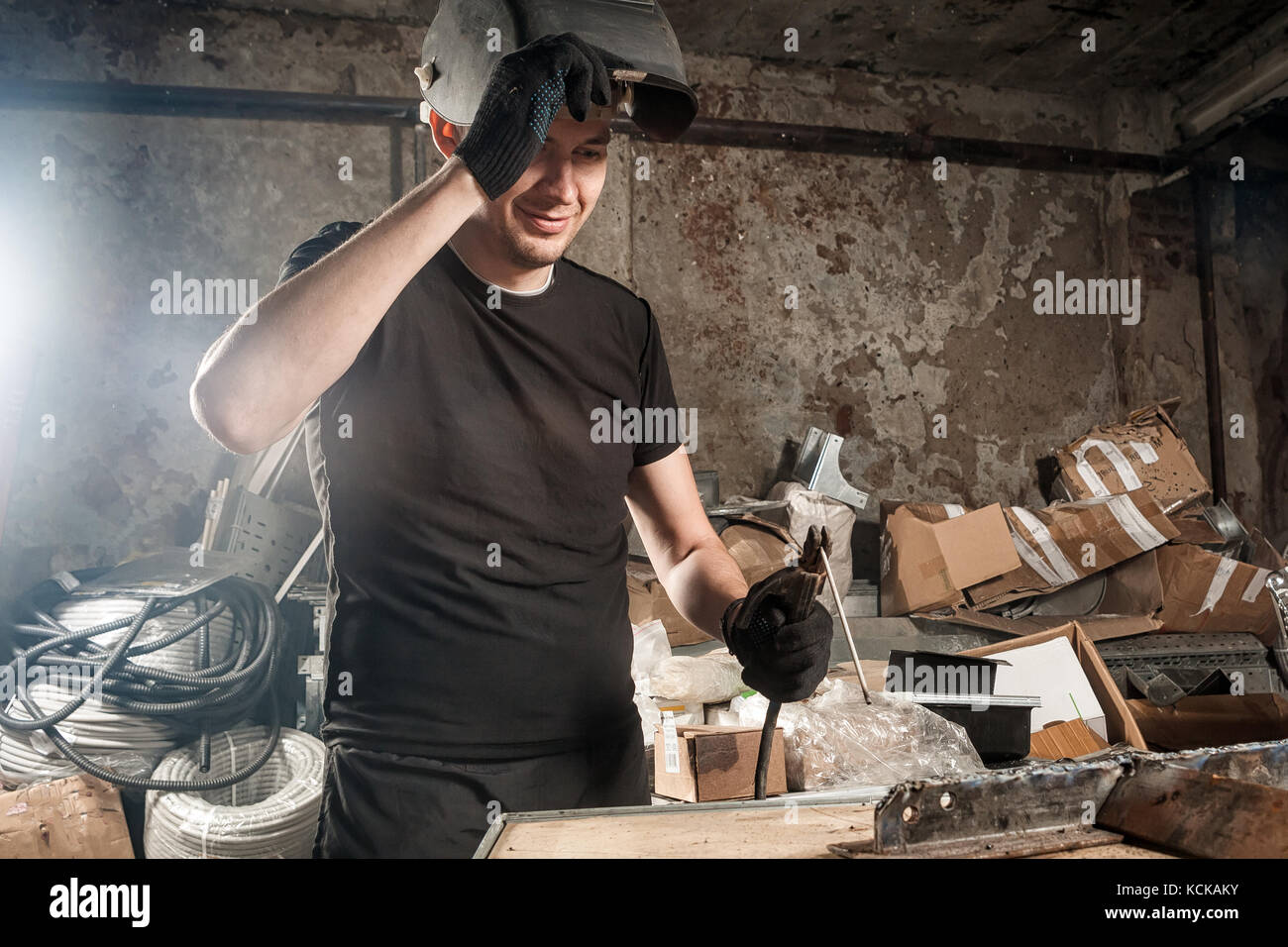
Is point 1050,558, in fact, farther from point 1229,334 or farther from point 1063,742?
point 1229,334

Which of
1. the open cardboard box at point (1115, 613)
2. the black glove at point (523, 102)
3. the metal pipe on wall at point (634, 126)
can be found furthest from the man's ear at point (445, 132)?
the open cardboard box at point (1115, 613)

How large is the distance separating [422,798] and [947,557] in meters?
A: 2.44

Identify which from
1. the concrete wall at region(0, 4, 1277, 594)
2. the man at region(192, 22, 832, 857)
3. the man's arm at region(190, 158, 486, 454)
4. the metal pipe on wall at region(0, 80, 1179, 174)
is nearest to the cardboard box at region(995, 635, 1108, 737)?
the concrete wall at region(0, 4, 1277, 594)

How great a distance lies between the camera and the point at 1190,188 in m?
4.42

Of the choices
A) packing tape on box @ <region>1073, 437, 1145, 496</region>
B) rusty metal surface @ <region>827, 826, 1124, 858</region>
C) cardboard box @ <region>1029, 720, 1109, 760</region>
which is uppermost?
packing tape on box @ <region>1073, 437, 1145, 496</region>

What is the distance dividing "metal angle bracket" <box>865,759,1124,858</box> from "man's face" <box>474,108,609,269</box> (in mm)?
872

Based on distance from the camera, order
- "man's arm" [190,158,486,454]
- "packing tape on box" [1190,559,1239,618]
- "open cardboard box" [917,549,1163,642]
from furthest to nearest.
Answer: "packing tape on box" [1190,559,1239,618], "open cardboard box" [917,549,1163,642], "man's arm" [190,158,486,454]

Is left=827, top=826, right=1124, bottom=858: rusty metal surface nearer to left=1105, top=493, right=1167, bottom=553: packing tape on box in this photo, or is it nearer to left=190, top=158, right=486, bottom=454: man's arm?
left=190, top=158, right=486, bottom=454: man's arm

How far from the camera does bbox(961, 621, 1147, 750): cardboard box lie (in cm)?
252

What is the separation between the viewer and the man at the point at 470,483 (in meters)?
1.02

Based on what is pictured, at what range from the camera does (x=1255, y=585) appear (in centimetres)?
326
